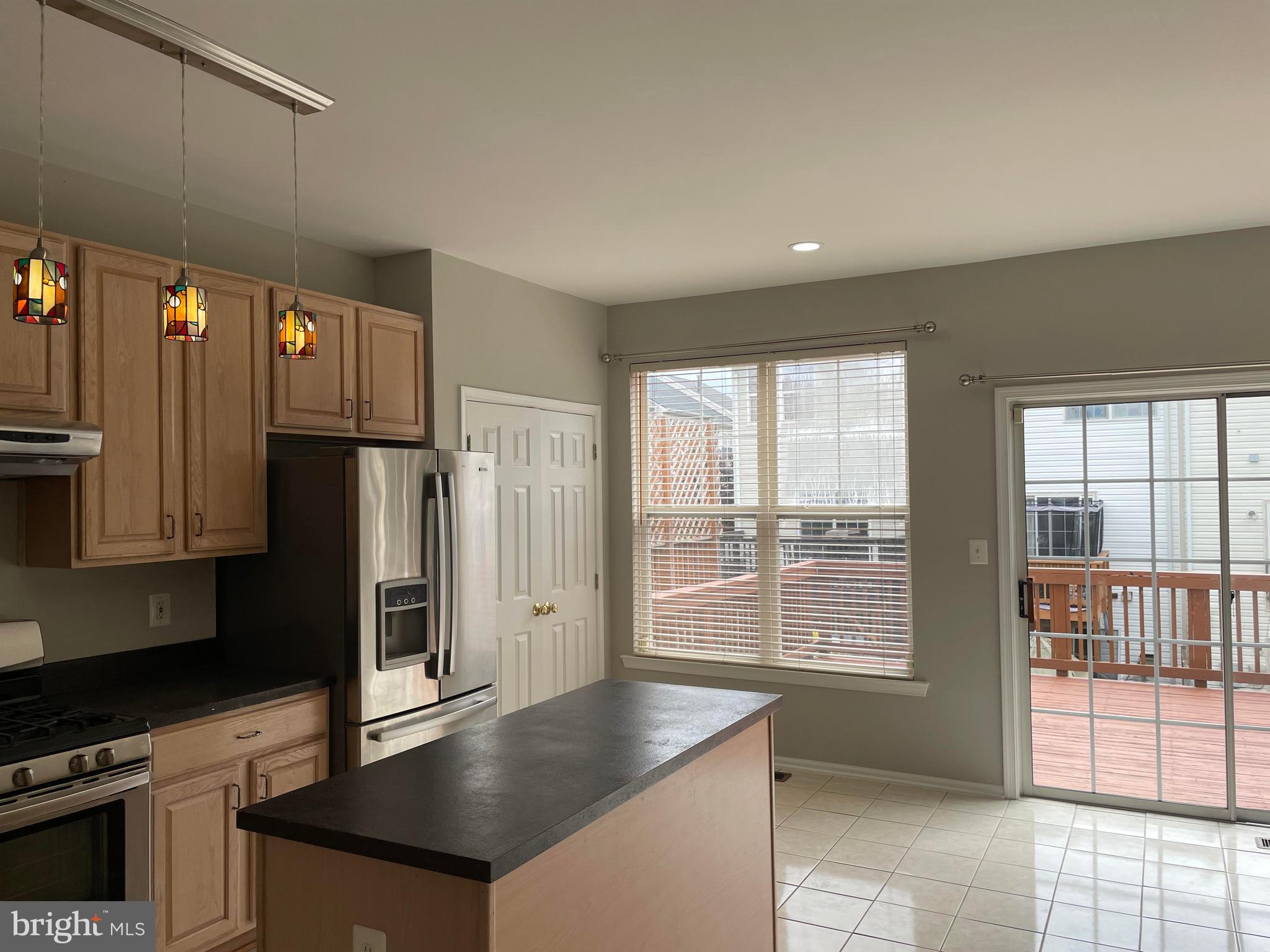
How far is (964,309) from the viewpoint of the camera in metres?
4.60

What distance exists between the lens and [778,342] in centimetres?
504

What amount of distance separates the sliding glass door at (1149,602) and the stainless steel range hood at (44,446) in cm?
397

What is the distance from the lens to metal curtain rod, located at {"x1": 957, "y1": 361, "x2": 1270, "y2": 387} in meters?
4.03

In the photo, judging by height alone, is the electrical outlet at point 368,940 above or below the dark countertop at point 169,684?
below

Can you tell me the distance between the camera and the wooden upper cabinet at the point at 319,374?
3.47 m

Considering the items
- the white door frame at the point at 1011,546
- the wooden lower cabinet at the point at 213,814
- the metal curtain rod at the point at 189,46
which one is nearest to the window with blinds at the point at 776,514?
the white door frame at the point at 1011,546

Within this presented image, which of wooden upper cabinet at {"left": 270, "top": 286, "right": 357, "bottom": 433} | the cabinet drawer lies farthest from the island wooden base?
wooden upper cabinet at {"left": 270, "top": 286, "right": 357, "bottom": 433}

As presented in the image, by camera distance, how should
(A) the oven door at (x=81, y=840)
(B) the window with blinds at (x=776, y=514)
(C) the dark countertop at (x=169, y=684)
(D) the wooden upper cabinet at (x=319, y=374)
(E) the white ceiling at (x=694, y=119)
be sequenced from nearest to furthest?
1. (E) the white ceiling at (x=694, y=119)
2. (A) the oven door at (x=81, y=840)
3. (C) the dark countertop at (x=169, y=684)
4. (D) the wooden upper cabinet at (x=319, y=374)
5. (B) the window with blinds at (x=776, y=514)

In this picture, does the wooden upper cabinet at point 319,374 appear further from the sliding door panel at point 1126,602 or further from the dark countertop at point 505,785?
the sliding door panel at point 1126,602

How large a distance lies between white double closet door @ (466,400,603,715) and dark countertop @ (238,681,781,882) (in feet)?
6.76

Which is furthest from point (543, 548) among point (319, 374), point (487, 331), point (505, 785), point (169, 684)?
point (505, 785)

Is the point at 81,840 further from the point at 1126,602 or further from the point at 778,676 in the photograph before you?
the point at 1126,602

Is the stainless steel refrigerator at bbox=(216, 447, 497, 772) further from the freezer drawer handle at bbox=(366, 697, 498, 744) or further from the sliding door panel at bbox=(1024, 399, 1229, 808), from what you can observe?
the sliding door panel at bbox=(1024, 399, 1229, 808)

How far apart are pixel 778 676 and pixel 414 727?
89.4 inches
